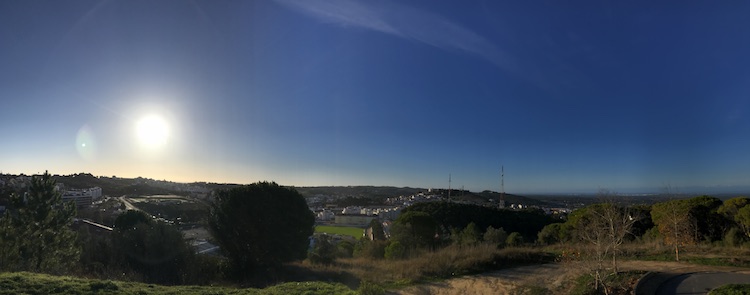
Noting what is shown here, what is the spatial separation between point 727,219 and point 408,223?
546 inches

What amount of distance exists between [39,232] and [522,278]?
57.9 feet

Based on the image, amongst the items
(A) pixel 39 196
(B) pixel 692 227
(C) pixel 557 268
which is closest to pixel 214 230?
(A) pixel 39 196

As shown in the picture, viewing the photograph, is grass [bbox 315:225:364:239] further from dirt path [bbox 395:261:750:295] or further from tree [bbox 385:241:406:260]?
dirt path [bbox 395:261:750:295]

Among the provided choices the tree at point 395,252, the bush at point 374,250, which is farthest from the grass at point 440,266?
the bush at point 374,250

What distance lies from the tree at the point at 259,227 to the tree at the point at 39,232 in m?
5.25

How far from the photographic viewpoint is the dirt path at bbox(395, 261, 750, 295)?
36.1 feet

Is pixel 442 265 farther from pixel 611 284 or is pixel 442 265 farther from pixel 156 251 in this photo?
pixel 156 251

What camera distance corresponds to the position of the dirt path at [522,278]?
11016 mm

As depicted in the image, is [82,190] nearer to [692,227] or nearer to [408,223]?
[408,223]

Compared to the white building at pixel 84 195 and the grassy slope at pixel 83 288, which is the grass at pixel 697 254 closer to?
the grassy slope at pixel 83 288

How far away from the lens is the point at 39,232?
14711 millimetres

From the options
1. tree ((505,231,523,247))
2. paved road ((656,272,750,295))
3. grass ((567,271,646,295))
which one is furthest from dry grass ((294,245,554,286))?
paved road ((656,272,750,295))

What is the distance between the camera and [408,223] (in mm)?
20672

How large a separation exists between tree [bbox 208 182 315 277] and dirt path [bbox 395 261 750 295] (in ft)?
23.9
